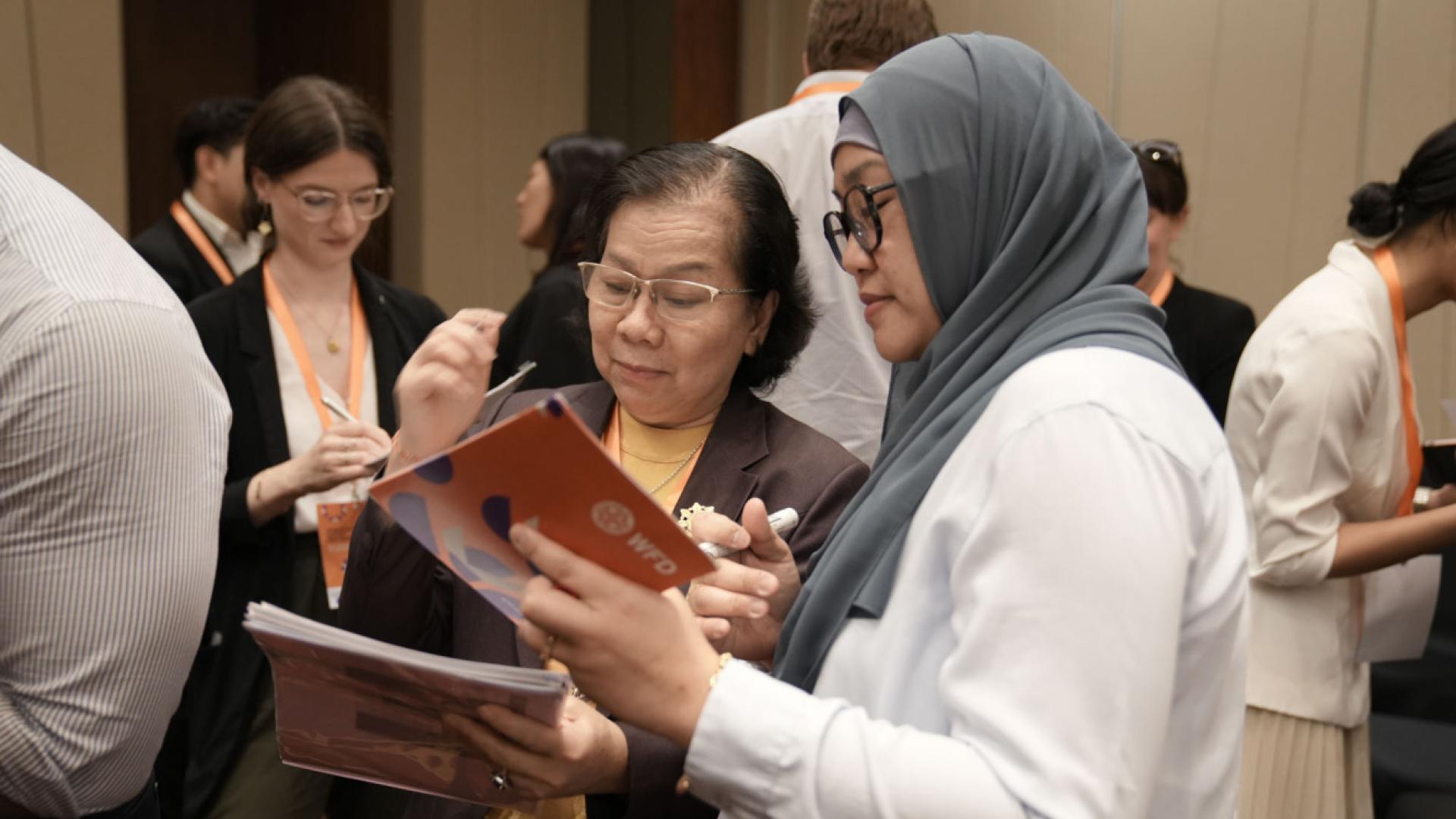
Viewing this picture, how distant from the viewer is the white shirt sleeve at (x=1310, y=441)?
2295mm

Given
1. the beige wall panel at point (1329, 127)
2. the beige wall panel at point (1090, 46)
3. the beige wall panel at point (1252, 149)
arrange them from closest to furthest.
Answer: the beige wall panel at point (1329, 127), the beige wall panel at point (1252, 149), the beige wall panel at point (1090, 46)

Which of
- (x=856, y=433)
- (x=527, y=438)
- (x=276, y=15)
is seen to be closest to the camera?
(x=527, y=438)

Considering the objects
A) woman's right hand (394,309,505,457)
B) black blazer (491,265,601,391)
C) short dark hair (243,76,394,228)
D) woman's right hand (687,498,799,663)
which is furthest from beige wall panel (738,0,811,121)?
woman's right hand (687,498,799,663)

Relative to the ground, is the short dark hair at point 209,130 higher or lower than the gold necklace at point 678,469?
higher

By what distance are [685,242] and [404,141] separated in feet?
14.3

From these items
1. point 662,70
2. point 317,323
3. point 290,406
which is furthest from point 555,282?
point 662,70

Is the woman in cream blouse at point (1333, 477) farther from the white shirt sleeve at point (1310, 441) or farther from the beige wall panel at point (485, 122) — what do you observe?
the beige wall panel at point (485, 122)

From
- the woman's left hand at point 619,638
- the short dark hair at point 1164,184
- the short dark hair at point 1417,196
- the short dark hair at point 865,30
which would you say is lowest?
the woman's left hand at point 619,638

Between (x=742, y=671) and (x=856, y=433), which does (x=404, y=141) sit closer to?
(x=856, y=433)

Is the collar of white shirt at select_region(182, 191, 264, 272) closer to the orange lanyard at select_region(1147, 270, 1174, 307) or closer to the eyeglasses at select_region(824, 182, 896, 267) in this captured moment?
the orange lanyard at select_region(1147, 270, 1174, 307)

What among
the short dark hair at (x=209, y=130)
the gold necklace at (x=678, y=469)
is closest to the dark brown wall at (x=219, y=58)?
the short dark hair at (x=209, y=130)

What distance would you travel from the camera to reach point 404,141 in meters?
5.82

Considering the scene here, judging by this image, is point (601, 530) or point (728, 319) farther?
point (728, 319)

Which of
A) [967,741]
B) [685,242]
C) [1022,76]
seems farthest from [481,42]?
[967,741]
